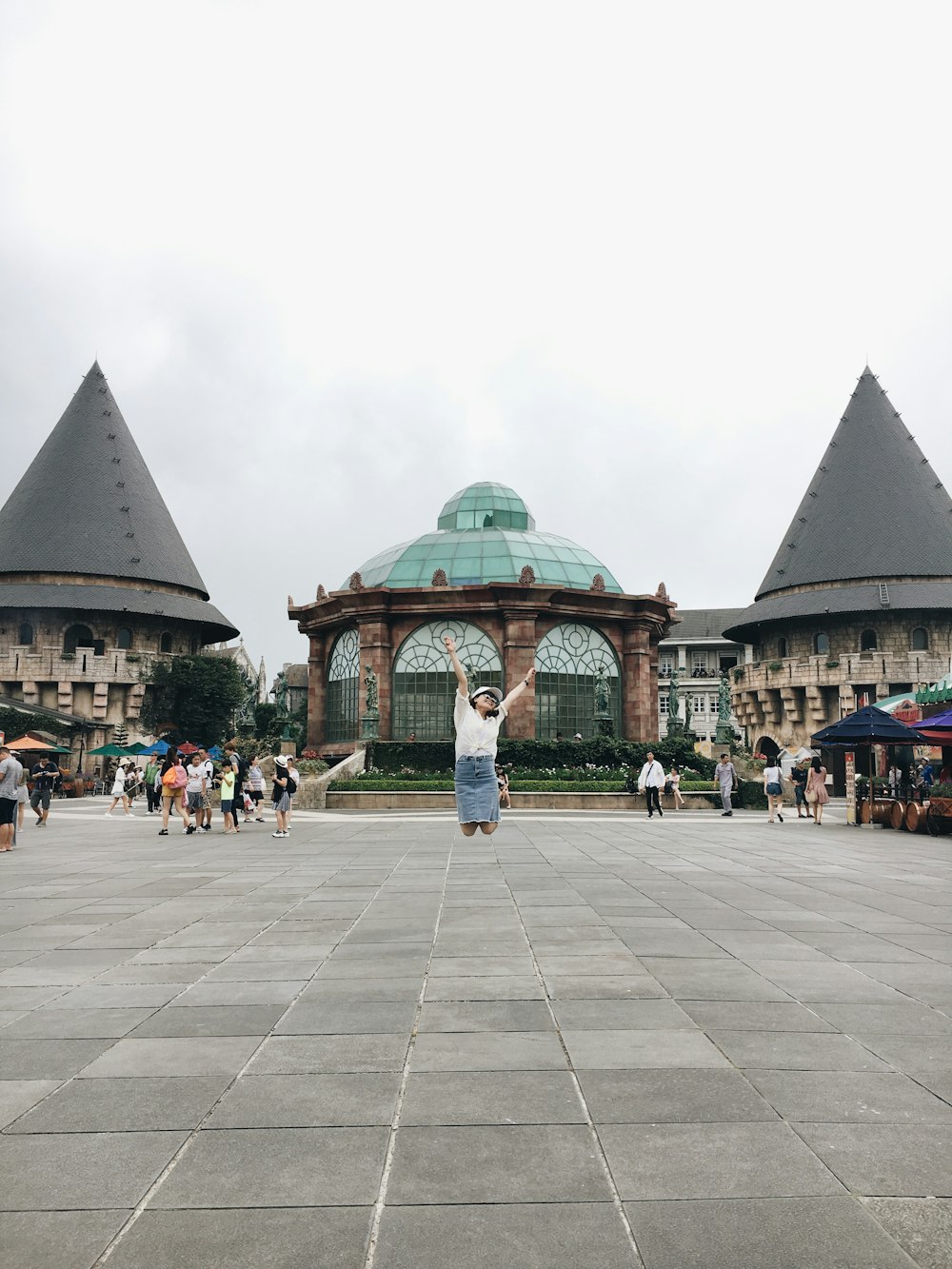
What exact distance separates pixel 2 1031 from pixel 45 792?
2151 cm

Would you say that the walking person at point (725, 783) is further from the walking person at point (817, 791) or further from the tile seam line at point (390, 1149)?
the tile seam line at point (390, 1149)

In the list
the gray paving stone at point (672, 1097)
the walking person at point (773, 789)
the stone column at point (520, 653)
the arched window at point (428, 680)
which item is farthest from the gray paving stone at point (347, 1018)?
the arched window at point (428, 680)

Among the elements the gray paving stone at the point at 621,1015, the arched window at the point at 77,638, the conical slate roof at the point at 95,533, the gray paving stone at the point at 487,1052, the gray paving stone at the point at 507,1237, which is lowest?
the gray paving stone at the point at 507,1237

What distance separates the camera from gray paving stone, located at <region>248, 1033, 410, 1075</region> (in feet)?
15.5

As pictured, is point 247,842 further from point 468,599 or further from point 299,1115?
point 468,599

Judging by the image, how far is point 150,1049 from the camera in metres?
5.08

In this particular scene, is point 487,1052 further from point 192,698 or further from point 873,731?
point 192,698

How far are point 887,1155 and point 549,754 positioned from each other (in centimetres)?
3387

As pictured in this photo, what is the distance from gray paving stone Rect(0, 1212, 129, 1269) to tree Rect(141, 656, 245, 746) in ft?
190

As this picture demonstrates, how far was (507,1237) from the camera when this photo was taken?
10.3 feet

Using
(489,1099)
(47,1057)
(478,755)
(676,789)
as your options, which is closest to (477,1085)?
(489,1099)

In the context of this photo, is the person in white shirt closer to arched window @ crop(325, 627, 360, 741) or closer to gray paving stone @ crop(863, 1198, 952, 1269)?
arched window @ crop(325, 627, 360, 741)

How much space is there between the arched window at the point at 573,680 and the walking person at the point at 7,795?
2623 cm

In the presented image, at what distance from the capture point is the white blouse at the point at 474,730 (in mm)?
9320
